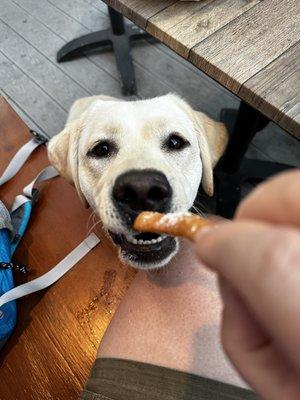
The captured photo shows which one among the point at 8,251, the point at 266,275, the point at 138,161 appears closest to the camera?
the point at 266,275

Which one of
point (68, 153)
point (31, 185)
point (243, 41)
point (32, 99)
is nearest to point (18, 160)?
point (31, 185)

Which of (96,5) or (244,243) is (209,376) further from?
(96,5)

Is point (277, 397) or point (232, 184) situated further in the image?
point (232, 184)

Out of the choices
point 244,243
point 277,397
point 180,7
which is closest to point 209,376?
point 277,397

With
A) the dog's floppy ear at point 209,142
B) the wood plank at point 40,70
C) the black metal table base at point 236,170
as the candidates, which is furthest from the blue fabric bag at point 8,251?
the wood plank at point 40,70

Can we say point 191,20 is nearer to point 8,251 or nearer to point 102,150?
point 102,150

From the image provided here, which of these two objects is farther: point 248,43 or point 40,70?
point 40,70

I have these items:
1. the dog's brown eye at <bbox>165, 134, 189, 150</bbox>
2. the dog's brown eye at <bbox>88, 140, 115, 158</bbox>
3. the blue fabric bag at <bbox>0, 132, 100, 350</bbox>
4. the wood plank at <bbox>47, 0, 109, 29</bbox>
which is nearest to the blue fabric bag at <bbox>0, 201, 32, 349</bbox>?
the blue fabric bag at <bbox>0, 132, 100, 350</bbox>
